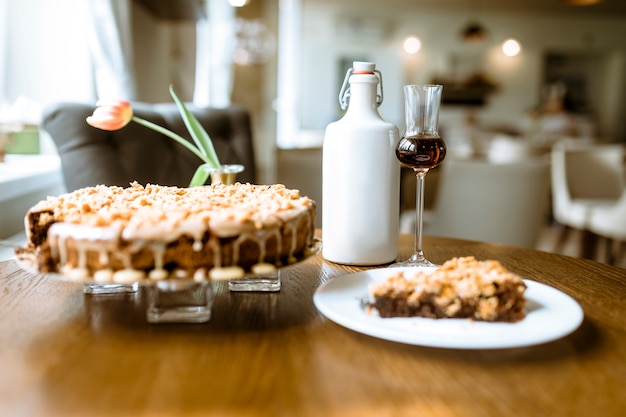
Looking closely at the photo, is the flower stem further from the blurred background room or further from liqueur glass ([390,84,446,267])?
the blurred background room

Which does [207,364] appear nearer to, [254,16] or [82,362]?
[82,362]

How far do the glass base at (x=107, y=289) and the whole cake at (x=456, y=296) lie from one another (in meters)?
0.36

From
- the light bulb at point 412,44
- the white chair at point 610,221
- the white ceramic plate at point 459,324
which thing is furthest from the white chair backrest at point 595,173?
the light bulb at point 412,44

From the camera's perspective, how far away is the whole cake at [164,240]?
0.63m

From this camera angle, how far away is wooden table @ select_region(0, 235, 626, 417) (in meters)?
0.51

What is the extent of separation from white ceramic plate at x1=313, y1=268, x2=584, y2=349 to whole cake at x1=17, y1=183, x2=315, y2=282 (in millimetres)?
86

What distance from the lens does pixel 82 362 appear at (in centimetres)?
60

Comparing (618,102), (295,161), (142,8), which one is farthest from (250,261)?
(618,102)

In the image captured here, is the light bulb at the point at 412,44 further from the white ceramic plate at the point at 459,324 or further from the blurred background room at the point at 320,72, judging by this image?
the white ceramic plate at the point at 459,324

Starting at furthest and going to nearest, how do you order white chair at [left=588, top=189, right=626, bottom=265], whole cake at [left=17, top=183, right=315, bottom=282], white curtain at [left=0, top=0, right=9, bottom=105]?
white chair at [left=588, top=189, right=626, bottom=265], white curtain at [left=0, top=0, right=9, bottom=105], whole cake at [left=17, top=183, right=315, bottom=282]

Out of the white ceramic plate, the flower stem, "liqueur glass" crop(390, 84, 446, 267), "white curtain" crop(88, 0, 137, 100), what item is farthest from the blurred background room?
the white ceramic plate

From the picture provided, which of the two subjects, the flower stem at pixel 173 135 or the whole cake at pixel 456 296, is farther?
the flower stem at pixel 173 135

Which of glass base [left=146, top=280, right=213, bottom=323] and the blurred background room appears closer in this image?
glass base [left=146, top=280, right=213, bottom=323]

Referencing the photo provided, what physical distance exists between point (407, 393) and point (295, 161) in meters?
1.92
